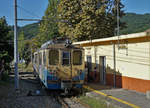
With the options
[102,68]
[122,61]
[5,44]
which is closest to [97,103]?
[122,61]

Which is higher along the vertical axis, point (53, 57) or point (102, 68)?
point (53, 57)

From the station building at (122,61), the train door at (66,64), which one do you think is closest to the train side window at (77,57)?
the train door at (66,64)

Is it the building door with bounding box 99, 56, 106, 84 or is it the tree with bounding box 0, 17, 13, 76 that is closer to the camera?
the building door with bounding box 99, 56, 106, 84

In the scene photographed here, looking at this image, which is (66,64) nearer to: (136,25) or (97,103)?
(97,103)

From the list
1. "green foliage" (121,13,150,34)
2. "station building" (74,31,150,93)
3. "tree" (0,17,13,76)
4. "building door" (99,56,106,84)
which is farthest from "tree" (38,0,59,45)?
"building door" (99,56,106,84)

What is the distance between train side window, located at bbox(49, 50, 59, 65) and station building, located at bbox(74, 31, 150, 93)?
359 centimetres

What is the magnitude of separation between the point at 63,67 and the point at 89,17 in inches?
370

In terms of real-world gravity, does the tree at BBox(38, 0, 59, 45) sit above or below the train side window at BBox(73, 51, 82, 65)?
above

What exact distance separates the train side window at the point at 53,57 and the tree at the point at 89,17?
8.27 meters

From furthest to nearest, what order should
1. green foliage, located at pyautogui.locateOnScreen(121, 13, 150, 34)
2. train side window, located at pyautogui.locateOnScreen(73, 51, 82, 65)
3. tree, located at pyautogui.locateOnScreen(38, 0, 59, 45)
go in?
green foliage, located at pyautogui.locateOnScreen(121, 13, 150, 34)
tree, located at pyautogui.locateOnScreen(38, 0, 59, 45)
train side window, located at pyautogui.locateOnScreen(73, 51, 82, 65)

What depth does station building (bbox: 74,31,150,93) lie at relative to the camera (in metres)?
9.49

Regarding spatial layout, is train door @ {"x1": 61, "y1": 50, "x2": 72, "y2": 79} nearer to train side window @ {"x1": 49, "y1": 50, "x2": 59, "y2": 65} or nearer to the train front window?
the train front window

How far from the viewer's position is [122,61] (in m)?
11.3

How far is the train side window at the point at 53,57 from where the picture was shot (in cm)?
1001
